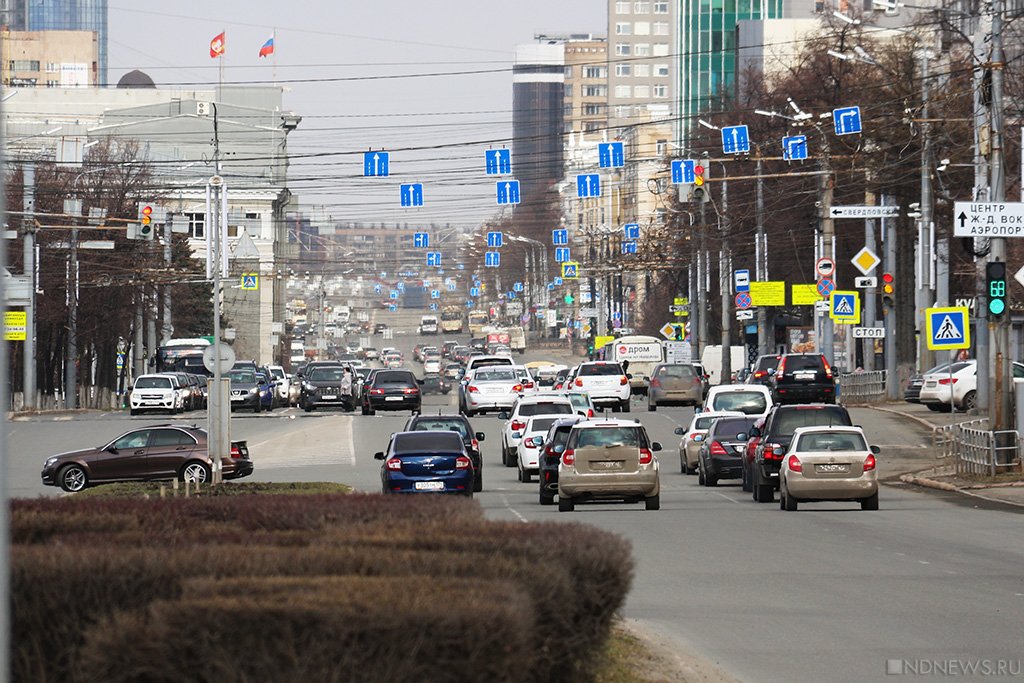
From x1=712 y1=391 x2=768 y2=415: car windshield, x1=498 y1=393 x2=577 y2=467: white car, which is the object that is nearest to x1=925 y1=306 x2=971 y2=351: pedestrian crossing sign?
x1=712 y1=391 x2=768 y2=415: car windshield

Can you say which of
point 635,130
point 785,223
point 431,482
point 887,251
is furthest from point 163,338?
point 431,482

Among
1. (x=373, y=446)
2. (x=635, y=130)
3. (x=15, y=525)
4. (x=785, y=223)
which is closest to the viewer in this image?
(x=15, y=525)

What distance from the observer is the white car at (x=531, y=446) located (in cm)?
3719

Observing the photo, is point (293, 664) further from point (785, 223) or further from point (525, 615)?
point (785, 223)

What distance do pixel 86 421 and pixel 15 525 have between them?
5183 centimetres

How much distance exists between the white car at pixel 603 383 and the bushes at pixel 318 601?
160 feet

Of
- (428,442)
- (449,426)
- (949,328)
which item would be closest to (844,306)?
(949,328)

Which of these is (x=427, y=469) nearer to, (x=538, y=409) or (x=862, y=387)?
(x=538, y=409)

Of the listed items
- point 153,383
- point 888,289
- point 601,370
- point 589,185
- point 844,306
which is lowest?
point 153,383

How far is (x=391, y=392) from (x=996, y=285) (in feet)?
102

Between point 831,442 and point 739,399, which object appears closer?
point 831,442

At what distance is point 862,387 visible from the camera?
206 feet

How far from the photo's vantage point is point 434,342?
196375mm

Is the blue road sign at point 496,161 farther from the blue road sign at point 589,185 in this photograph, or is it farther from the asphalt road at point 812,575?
the asphalt road at point 812,575
